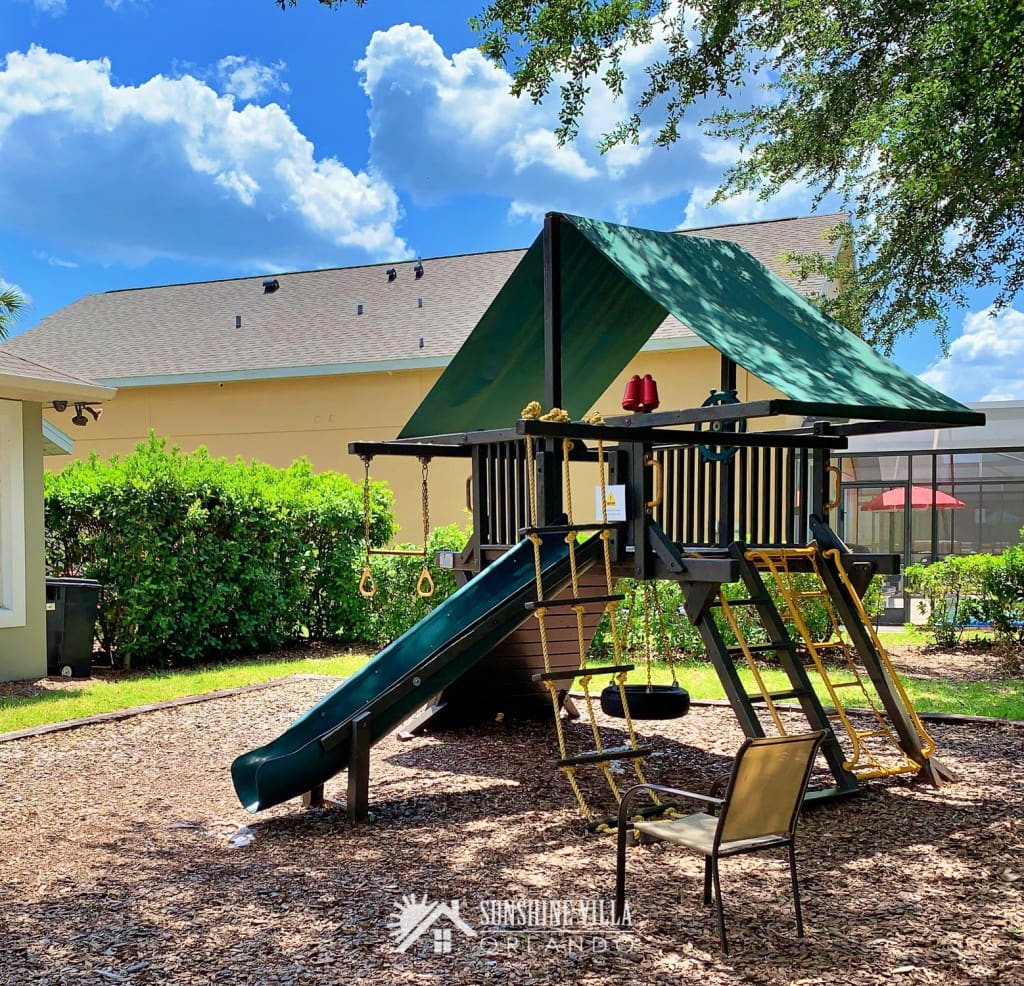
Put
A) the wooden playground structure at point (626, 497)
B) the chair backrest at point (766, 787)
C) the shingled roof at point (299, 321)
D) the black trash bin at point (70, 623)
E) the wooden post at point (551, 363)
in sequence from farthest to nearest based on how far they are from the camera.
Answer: the shingled roof at point (299, 321) < the black trash bin at point (70, 623) < the wooden post at point (551, 363) < the wooden playground structure at point (626, 497) < the chair backrest at point (766, 787)

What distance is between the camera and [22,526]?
35.5 ft

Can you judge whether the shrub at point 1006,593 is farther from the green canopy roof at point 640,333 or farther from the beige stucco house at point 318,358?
the green canopy roof at point 640,333

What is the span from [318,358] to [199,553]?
8.71 meters

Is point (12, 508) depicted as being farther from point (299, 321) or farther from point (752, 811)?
point (299, 321)

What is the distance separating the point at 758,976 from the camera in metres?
3.82

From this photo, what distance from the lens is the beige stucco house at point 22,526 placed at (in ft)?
35.2

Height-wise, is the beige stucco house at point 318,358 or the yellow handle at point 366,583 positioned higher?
the beige stucco house at point 318,358

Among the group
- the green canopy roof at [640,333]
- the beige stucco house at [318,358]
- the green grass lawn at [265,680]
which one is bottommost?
the green grass lawn at [265,680]

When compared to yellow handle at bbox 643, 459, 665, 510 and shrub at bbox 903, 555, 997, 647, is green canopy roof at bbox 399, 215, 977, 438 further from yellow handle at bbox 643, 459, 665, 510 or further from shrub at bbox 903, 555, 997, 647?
shrub at bbox 903, 555, 997, 647

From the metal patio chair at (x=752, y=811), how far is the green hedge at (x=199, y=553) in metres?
8.24

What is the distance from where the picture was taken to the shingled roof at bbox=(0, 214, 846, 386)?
63.7 feet

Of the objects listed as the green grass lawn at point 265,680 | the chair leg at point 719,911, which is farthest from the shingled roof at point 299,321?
the chair leg at point 719,911

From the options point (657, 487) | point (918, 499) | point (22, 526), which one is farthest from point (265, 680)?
point (918, 499)

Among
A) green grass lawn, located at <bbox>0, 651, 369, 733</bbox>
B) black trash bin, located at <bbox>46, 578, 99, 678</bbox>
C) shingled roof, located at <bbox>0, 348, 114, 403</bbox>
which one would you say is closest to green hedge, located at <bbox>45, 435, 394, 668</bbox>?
black trash bin, located at <bbox>46, 578, 99, 678</bbox>
